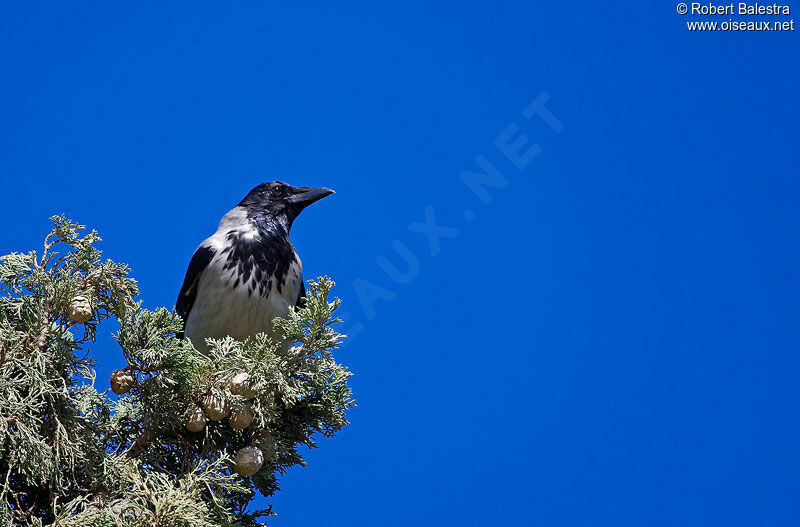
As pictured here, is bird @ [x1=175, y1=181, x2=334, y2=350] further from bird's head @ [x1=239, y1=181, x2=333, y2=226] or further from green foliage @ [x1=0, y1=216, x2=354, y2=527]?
green foliage @ [x1=0, y1=216, x2=354, y2=527]

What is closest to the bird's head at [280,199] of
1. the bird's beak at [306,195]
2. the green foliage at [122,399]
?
the bird's beak at [306,195]

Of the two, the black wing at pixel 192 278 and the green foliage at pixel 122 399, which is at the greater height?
the black wing at pixel 192 278

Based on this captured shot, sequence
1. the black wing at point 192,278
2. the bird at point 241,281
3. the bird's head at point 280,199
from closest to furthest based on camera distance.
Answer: the bird at point 241,281
the black wing at point 192,278
the bird's head at point 280,199

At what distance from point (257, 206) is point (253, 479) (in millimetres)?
3125

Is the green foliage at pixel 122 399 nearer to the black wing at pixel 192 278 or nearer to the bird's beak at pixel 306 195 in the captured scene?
the black wing at pixel 192 278

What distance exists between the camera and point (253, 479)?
14.1ft

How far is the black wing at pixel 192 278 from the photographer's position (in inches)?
257

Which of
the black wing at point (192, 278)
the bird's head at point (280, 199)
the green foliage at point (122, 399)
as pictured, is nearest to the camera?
the green foliage at point (122, 399)

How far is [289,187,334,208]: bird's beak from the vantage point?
7.13 m

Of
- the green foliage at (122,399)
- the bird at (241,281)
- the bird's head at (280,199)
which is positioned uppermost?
the bird's head at (280,199)

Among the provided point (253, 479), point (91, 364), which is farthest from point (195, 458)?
point (91, 364)

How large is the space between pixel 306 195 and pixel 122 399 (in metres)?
3.33

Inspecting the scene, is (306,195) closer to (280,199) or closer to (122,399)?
(280,199)

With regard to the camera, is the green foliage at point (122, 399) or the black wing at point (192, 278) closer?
the green foliage at point (122, 399)
